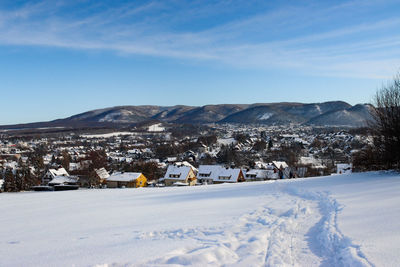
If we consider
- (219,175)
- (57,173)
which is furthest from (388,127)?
(57,173)

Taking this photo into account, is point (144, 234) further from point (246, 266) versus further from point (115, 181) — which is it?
point (115, 181)

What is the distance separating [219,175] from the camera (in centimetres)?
4259

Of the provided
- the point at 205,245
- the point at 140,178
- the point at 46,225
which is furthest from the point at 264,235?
the point at 140,178

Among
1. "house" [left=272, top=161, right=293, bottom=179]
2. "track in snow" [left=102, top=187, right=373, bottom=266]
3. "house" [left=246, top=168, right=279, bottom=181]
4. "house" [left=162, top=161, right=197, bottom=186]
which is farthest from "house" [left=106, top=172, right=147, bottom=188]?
"track in snow" [left=102, top=187, right=373, bottom=266]

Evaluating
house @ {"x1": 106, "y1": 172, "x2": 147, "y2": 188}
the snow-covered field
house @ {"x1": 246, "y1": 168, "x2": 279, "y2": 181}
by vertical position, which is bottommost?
house @ {"x1": 246, "y1": 168, "x2": 279, "y2": 181}

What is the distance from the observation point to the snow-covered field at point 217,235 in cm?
453

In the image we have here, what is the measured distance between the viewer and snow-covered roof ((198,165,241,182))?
41.6m

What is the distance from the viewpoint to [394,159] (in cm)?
1597

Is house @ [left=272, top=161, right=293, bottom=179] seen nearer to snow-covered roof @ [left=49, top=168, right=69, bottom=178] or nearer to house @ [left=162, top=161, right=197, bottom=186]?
house @ [left=162, top=161, right=197, bottom=186]

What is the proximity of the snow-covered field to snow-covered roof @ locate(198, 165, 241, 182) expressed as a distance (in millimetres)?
32020

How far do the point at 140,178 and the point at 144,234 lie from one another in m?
33.1

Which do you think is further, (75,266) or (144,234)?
(144,234)

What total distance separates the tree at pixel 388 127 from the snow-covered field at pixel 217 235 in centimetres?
723

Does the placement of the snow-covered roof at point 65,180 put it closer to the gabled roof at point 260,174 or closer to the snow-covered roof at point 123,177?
the snow-covered roof at point 123,177
